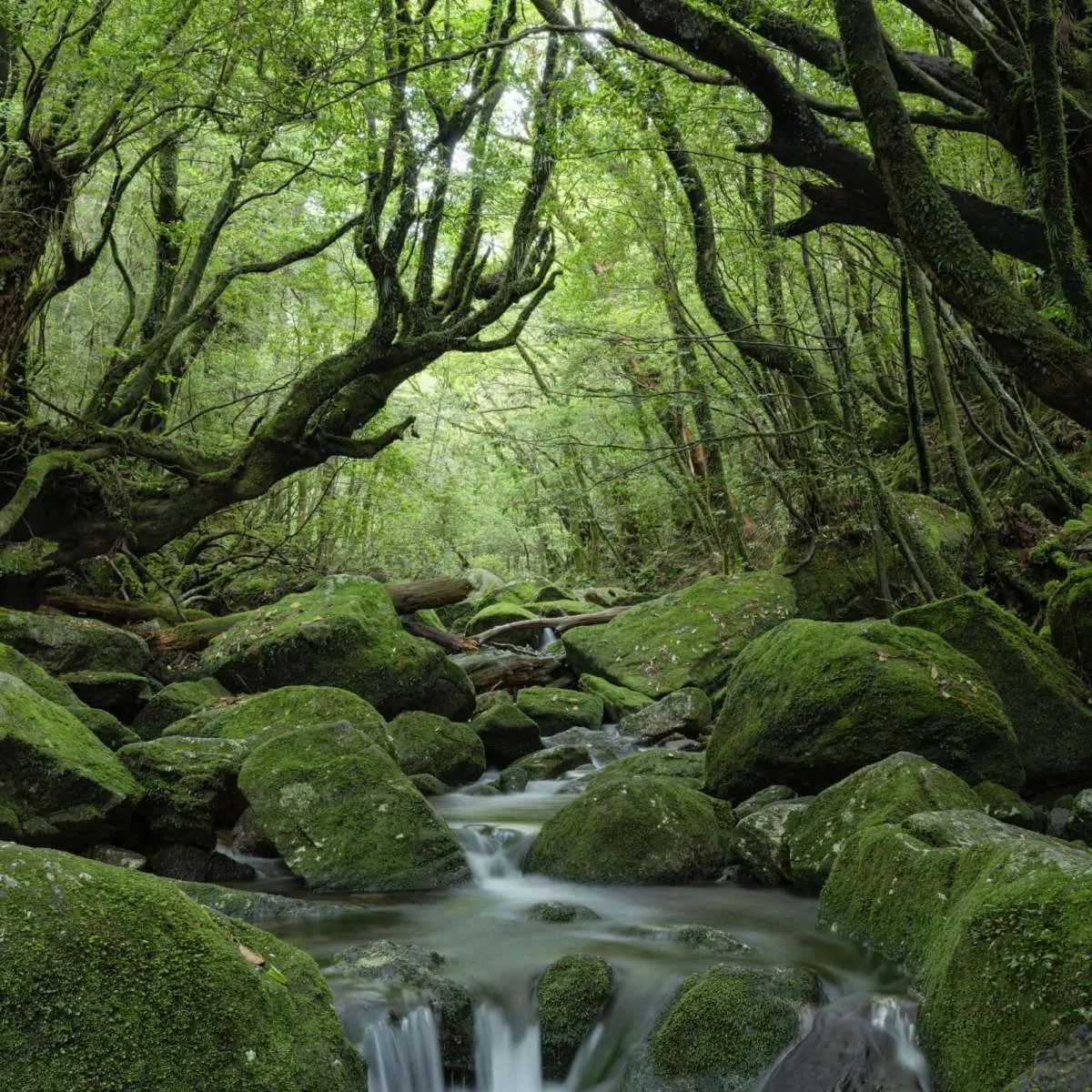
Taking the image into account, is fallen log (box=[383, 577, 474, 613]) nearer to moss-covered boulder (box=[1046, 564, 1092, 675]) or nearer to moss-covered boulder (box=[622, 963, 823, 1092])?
moss-covered boulder (box=[1046, 564, 1092, 675])

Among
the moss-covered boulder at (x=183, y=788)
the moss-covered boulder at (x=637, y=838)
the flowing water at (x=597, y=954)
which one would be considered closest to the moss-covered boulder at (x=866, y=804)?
the flowing water at (x=597, y=954)

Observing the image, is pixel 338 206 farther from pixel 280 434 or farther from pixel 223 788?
pixel 223 788

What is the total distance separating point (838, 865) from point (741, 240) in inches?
342

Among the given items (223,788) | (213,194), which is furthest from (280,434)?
(223,788)

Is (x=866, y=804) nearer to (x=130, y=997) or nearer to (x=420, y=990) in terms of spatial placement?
(x=420, y=990)

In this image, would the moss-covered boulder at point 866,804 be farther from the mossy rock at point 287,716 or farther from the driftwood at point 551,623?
the driftwood at point 551,623

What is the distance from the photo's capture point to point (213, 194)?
1238 centimetres

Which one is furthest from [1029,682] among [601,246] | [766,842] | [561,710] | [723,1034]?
[601,246]

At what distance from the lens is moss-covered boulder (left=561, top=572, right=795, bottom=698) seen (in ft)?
39.7

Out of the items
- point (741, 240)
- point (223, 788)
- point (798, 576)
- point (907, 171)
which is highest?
point (741, 240)

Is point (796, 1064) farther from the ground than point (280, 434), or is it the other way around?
point (280, 434)

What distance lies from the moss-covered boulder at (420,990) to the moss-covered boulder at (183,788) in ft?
7.02

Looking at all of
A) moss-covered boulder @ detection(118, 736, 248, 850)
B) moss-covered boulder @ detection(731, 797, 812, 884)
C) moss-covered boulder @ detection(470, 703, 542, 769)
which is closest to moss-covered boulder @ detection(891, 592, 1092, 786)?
moss-covered boulder @ detection(731, 797, 812, 884)

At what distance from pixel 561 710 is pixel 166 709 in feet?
14.7
